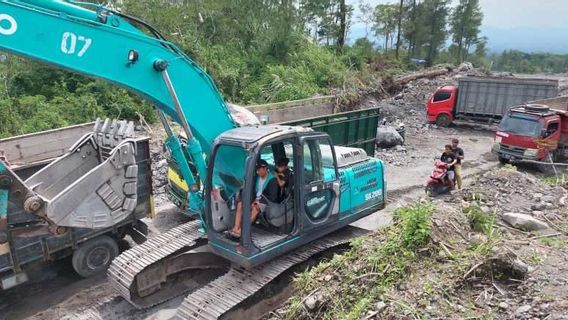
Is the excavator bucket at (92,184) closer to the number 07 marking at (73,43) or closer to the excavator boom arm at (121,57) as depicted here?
the excavator boom arm at (121,57)

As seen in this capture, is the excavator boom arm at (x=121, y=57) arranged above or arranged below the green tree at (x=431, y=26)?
below

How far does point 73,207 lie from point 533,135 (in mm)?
11878

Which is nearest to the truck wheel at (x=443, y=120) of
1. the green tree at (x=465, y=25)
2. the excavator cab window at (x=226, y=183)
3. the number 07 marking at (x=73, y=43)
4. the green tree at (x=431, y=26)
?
the excavator cab window at (x=226, y=183)

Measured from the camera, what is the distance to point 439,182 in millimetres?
10500

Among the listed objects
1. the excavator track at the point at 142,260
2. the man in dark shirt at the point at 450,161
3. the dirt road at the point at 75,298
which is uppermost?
the man in dark shirt at the point at 450,161

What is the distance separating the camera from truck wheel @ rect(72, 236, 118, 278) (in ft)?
22.2

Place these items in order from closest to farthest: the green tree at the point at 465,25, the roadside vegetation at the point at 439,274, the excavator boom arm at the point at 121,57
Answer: the roadside vegetation at the point at 439,274 → the excavator boom arm at the point at 121,57 → the green tree at the point at 465,25

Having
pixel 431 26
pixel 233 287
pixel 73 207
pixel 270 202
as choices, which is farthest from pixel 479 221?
pixel 431 26

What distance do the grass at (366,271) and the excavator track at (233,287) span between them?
0.40m

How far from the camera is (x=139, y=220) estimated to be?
24.6ft

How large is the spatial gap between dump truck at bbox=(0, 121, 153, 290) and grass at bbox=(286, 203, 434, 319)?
3099mm

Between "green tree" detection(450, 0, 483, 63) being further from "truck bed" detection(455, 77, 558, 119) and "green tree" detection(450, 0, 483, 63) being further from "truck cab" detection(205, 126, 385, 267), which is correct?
"truck cab" detection(205, 126, 385, 267)

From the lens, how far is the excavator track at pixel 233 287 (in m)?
4.82

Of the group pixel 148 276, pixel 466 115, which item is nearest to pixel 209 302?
pixel 148 276
